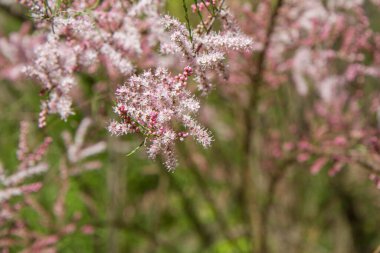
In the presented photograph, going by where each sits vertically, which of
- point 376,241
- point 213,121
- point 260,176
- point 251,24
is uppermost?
point 213,121

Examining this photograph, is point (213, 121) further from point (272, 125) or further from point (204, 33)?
point (204, 33)

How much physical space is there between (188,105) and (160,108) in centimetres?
8

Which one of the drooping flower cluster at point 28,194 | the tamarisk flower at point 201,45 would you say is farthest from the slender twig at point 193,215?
the tamarisk flower at point 201,45

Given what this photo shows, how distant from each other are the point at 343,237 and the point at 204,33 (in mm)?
5089

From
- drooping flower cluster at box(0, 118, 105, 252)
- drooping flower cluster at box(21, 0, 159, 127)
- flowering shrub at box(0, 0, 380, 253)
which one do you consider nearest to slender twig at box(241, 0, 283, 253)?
flowering shrub at box(0, 0, 380, 253)

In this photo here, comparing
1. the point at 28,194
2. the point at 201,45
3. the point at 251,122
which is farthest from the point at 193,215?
the point at 201,45

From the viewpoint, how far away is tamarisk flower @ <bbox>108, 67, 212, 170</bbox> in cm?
144

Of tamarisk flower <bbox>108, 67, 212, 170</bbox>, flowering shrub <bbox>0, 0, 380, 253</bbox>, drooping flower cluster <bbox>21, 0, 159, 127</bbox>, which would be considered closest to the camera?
tamarisk flower <bbox>108, 67, 212, 170</bbox>

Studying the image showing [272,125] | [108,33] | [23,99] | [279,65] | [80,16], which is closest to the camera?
[80,16]

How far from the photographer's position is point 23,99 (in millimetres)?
4930

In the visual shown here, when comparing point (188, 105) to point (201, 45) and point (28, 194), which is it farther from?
point (28, 194)

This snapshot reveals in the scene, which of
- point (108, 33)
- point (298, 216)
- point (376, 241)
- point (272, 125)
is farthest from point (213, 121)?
point (108, 33)

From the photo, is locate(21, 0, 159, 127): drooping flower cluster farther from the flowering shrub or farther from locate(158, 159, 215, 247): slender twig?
locate(158, 159, 215, 247): slender twig

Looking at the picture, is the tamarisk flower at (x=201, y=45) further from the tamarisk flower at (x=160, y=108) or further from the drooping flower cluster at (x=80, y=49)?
the drooping flower cluster at (x=80, y=49)
